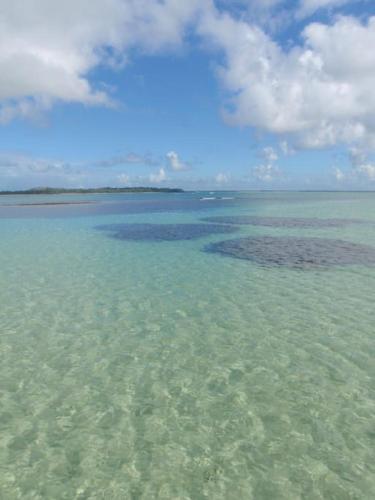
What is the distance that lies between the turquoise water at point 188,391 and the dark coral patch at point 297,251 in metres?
5.13

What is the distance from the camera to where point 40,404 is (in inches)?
304

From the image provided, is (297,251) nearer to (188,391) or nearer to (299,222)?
(188,391)

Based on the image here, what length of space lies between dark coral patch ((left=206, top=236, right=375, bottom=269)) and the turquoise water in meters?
5.13

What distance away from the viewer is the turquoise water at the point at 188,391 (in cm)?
579

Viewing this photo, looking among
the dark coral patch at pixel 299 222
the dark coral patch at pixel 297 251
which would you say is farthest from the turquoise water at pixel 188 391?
the dark coral patch at pixel 299 222

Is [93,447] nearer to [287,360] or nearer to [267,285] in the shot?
[287,360]

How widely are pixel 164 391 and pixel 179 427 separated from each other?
131 cm

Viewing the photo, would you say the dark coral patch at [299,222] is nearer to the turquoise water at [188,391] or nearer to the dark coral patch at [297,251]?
the dark coral patch at [297,251]

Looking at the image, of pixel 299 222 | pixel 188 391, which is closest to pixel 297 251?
pixel 188 391

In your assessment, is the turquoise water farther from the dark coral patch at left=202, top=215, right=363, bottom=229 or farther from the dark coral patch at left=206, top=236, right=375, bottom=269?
the dark coral patch at left=202, top=215, right=363, bottom=229

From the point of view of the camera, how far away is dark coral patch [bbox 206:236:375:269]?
71.4ft

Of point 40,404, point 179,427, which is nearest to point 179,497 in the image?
point 179,427

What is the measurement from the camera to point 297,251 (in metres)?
25.7

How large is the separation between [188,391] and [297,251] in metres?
19.7
